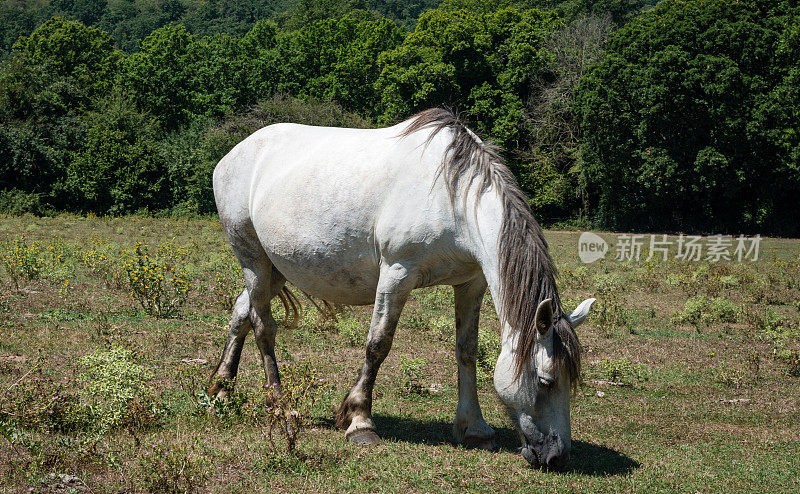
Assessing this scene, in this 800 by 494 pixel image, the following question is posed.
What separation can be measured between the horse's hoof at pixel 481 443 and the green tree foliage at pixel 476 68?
34.8m

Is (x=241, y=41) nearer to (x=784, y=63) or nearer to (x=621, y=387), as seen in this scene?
(x=784, y=63)

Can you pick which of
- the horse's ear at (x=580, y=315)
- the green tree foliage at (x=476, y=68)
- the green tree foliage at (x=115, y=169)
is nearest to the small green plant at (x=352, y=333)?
the horse's ear at (x=580, y=315)

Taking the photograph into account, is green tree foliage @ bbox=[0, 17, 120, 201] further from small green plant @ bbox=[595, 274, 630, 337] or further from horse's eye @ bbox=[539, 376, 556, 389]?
horse's eye @ bbox=[539, 376, 556, 389]

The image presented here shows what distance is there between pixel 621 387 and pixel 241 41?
4597 cm

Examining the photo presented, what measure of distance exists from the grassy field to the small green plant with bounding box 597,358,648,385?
3 centimetres

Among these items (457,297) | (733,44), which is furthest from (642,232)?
(457,297)

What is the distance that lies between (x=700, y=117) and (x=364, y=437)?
104ft

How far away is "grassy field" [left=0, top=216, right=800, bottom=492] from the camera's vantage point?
518 cm

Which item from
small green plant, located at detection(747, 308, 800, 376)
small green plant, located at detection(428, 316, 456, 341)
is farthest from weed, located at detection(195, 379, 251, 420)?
small green plant, located at detection(747, 308, 800, 376)

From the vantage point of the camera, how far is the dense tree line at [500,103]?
32594 millimetres

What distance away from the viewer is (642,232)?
119 ft

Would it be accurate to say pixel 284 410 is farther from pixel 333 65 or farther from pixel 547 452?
pixel 333 65

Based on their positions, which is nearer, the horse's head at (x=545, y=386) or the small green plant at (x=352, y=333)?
the horse's head at (x=545, y=386)

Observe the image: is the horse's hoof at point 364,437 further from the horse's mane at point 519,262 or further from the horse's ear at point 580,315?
the horse's ear at point 580,315
